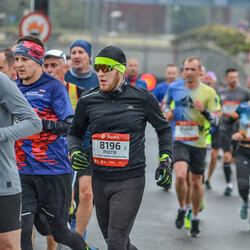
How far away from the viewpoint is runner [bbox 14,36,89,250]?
5.37 m

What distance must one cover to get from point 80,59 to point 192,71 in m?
1.84

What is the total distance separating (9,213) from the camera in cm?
442

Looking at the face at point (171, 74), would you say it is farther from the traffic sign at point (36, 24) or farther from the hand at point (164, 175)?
the hand at point (164, 175)

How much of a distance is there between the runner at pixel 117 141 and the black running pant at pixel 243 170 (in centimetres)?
378

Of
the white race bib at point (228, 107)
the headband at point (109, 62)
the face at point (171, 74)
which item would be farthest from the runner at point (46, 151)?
the white race bib at point (228, 107)

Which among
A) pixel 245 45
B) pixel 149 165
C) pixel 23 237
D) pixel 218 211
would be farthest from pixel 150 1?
pixel 23 237

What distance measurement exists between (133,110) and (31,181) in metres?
1.03

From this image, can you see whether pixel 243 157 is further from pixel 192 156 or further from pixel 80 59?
pixel 80 59

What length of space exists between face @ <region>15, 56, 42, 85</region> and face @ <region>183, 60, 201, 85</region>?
350 cm

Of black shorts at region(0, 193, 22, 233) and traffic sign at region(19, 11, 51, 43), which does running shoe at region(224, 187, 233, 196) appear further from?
→ black shorts at region(0, 193, 22, 233)

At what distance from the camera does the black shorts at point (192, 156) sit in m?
8.41

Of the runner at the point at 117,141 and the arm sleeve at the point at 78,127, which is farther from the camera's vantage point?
the arm sleeve at the point at 78,127

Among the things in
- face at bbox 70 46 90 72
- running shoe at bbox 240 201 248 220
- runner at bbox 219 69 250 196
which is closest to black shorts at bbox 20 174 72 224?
face at bbox 70 46 90 72

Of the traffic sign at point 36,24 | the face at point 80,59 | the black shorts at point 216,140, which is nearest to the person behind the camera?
the face at point 80,59
